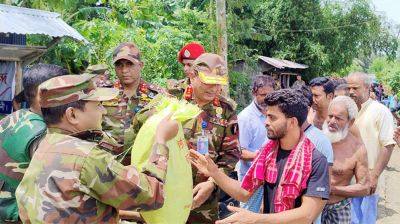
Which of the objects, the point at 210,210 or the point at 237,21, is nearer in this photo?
the point at 210,210

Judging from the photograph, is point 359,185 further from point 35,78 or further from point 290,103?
point 35,78

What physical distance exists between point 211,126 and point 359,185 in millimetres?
1111

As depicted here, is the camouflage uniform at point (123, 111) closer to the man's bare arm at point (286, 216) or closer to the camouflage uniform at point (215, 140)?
the camouflage uniform at point (215, 140)

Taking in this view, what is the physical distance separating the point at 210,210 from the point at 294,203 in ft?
2.69

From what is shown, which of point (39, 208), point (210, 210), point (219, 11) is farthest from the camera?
point (219, 11)

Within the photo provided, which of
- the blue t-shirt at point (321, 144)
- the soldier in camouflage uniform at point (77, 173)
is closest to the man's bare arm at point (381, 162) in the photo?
the blue t-shirt at point (321, 144)

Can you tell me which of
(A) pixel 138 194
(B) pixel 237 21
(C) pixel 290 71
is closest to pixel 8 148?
(A) pixel 138 194

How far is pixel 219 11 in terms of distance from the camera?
39.6 ft

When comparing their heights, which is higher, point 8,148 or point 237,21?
point 237,21

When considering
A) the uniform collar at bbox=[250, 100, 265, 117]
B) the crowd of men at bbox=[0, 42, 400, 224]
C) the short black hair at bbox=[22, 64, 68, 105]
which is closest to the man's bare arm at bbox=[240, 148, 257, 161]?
the crowd of men at bbox=[0, 42, 400, 224]

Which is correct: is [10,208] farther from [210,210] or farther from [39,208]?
[210,210]

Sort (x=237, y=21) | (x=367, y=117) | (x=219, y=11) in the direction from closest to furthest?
(x=367, y=117) → (x=219, y=11) → (x=237, y=21)

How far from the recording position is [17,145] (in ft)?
8.36

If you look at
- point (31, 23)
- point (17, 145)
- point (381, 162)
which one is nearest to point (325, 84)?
point (381, 162)
